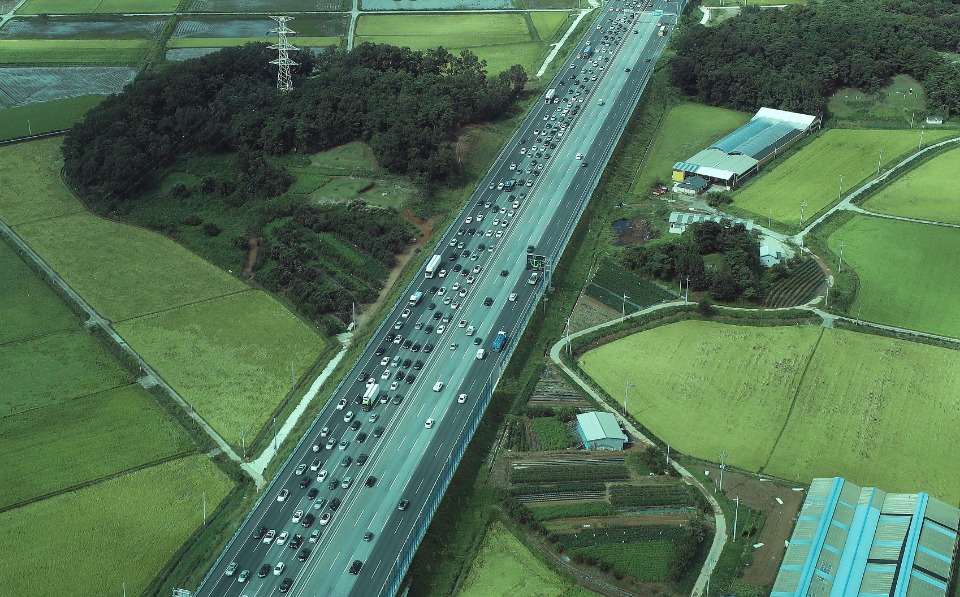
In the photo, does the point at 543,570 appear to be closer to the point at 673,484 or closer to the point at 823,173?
the point at 673,484

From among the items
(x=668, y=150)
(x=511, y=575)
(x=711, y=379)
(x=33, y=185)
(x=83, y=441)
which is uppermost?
(x=33, y=185)

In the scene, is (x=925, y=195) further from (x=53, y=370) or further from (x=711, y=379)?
(x=53, y=370)

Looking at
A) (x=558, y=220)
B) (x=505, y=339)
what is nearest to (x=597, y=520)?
(x=505, y=339)

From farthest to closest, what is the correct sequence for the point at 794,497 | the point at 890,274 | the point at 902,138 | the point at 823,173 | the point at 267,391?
the point at 902,138 → the point at 823,173 → the point at 890,274 → the point at 267,391 → the point at 794,497

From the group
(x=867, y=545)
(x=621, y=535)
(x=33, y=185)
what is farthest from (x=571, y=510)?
(x=33, y=185)

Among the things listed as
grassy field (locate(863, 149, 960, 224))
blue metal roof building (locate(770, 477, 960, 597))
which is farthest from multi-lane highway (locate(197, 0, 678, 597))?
grassy field (locate(863, 149, 960, 224))

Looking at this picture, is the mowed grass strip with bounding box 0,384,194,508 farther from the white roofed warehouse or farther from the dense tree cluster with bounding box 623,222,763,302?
the white roofed warehouse
